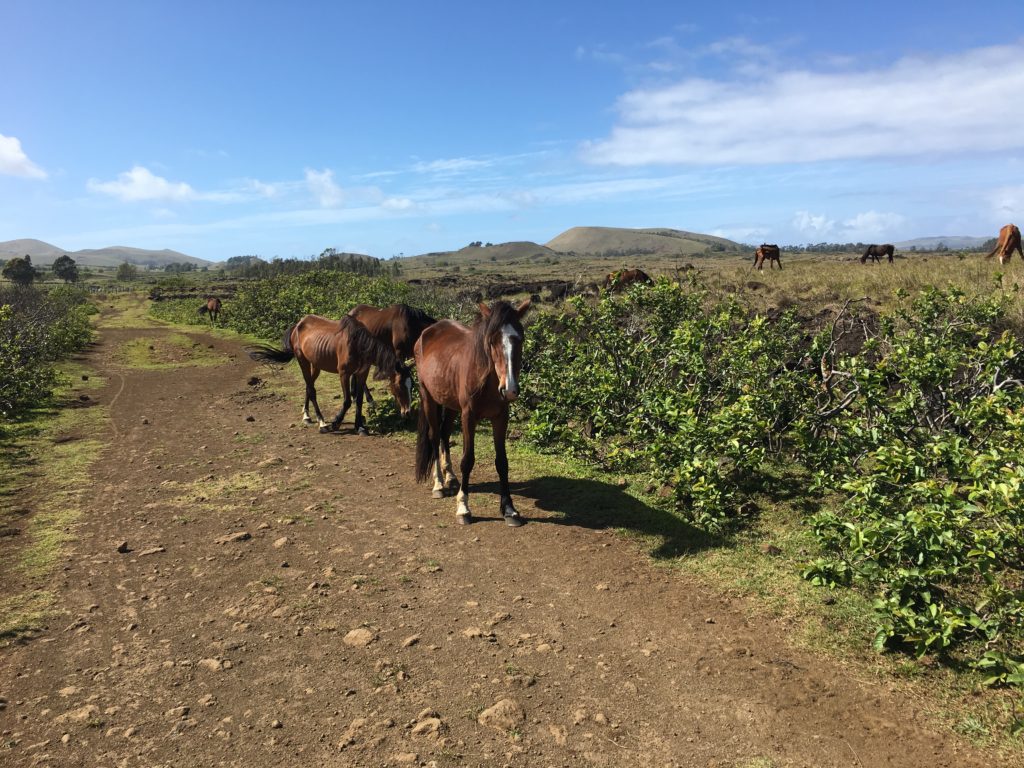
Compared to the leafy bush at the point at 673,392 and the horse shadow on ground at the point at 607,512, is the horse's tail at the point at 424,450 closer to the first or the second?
the horse shadow on ground at the point at 607,512

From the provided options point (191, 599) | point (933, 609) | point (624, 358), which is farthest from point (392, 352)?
point (933, 609)

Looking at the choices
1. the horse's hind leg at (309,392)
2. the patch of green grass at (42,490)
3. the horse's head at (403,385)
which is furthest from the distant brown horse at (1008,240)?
the patch of green grass at (42,490)

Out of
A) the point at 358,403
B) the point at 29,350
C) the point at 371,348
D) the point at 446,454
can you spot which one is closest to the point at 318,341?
the point at 358,403

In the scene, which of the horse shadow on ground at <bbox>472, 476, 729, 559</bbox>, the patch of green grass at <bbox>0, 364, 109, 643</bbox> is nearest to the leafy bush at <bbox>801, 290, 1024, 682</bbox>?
the horse shadow on ground at <bbox>472, 476, 729, 559</bbox>

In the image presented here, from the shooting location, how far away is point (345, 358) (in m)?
9.34

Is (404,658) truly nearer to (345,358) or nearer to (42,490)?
(42,490)

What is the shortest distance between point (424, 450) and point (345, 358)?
3308mm

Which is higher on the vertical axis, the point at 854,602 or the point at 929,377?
the point at 929,377

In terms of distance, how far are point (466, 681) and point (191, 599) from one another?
2.42m

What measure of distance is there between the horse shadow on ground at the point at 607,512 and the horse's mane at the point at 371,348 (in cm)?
271

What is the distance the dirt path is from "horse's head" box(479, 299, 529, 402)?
1.50 m

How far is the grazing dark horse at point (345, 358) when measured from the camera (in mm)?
8758

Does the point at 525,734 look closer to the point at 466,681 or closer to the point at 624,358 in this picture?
the point at 466,681

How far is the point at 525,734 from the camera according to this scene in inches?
120
